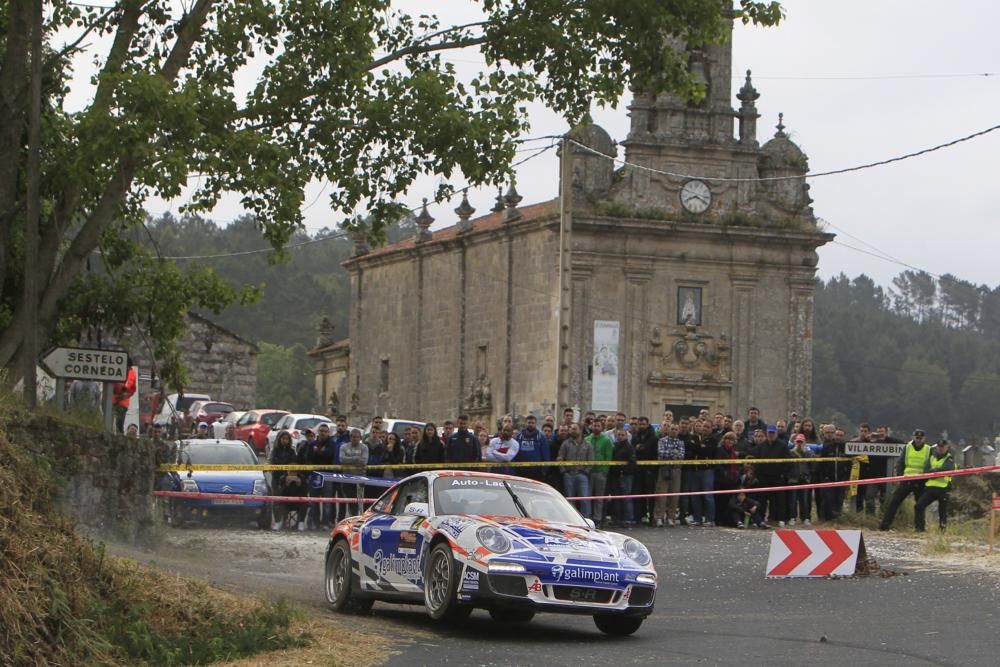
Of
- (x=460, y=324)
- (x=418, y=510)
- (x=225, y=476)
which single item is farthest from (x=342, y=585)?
(x=460, y=324)

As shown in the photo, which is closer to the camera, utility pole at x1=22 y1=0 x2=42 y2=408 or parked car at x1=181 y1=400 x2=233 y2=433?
utility pole at x1=22 y1=0 x2=42 y2=408

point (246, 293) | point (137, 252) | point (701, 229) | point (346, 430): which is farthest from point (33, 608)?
point (701, 229)

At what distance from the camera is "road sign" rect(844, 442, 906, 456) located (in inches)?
1227

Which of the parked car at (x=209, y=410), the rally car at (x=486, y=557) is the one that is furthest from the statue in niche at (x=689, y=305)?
the rally car at (x=486, y=557)

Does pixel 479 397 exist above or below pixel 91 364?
above

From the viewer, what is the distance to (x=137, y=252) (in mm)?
24406

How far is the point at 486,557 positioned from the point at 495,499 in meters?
1.64

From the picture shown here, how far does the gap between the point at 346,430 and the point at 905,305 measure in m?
164

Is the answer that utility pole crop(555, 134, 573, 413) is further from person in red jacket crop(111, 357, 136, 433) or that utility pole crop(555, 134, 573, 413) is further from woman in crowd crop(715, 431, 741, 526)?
woman in crowd crop(715, 431, 741, 526)

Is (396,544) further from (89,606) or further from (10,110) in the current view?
(10,110)

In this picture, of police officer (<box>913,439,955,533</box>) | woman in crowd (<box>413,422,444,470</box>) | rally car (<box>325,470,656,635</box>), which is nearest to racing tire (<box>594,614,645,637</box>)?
rally car (<box>325,470,656,635</box>)

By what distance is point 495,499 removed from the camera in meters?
17.6

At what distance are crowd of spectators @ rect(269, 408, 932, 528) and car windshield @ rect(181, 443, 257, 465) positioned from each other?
2879 millimetres

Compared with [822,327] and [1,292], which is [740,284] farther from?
[822,327]
